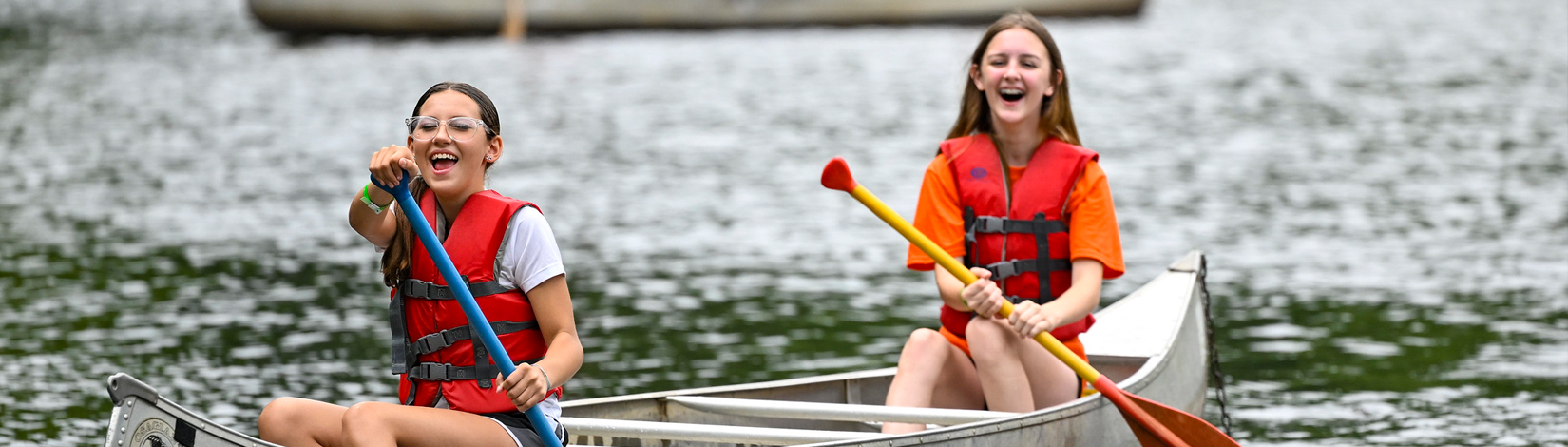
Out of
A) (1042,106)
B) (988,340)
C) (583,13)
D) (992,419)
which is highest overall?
(583,13)

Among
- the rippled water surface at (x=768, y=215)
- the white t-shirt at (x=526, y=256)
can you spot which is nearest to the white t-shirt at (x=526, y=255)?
the white t-shirt at (x=526, y=256)

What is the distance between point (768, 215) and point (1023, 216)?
7.86 m

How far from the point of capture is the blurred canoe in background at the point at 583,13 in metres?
31.7

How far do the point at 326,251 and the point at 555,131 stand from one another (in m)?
7.33

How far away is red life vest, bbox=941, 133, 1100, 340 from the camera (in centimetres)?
521

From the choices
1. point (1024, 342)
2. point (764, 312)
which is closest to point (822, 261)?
point (764, 312)

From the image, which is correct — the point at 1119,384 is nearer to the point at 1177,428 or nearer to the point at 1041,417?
the point at 1177,428

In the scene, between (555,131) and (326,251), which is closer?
(326,251)

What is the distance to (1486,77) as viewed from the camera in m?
22.4

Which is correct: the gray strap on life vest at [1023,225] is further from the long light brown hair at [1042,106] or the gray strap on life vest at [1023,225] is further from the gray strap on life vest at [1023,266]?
the long light brown hair at [1042,106]

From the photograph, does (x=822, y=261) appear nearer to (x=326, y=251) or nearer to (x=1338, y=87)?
(x=326, y=251)

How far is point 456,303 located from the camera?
3953mm

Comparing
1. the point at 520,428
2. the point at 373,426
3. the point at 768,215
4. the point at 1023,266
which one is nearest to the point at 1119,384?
the point at 1023,266

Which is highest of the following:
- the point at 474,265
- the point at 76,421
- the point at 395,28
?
the point at 395,28
